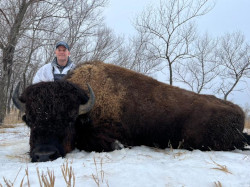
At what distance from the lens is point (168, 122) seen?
4801mm

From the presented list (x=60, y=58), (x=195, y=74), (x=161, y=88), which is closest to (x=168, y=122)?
(x=161, y=88)

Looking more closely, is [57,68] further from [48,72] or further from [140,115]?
[140,115]

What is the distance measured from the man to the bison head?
1908mm

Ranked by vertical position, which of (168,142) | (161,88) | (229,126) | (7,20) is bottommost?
(168,142)

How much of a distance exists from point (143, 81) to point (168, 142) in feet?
4.41

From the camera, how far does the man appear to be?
5922 millimetres

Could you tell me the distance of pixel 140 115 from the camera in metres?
4.79

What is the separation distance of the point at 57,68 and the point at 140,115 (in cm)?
260

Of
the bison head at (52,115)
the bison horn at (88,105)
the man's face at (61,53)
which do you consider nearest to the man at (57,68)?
the man's face at (61,53)

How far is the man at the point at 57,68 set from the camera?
233 inches

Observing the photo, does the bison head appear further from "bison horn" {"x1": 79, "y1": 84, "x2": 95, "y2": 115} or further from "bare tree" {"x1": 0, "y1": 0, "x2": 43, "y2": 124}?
"bare tree" {"x1": 0, "y1": 0, "x2": 43, "y2": 124}

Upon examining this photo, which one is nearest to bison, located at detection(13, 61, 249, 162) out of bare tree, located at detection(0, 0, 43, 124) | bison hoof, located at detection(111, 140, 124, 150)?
bison hoof, located at detection(111, 140, 124, 150)

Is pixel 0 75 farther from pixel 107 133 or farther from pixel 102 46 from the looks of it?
pixel 102 46

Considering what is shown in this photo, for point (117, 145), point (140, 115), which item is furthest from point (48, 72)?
point (117, 145)
